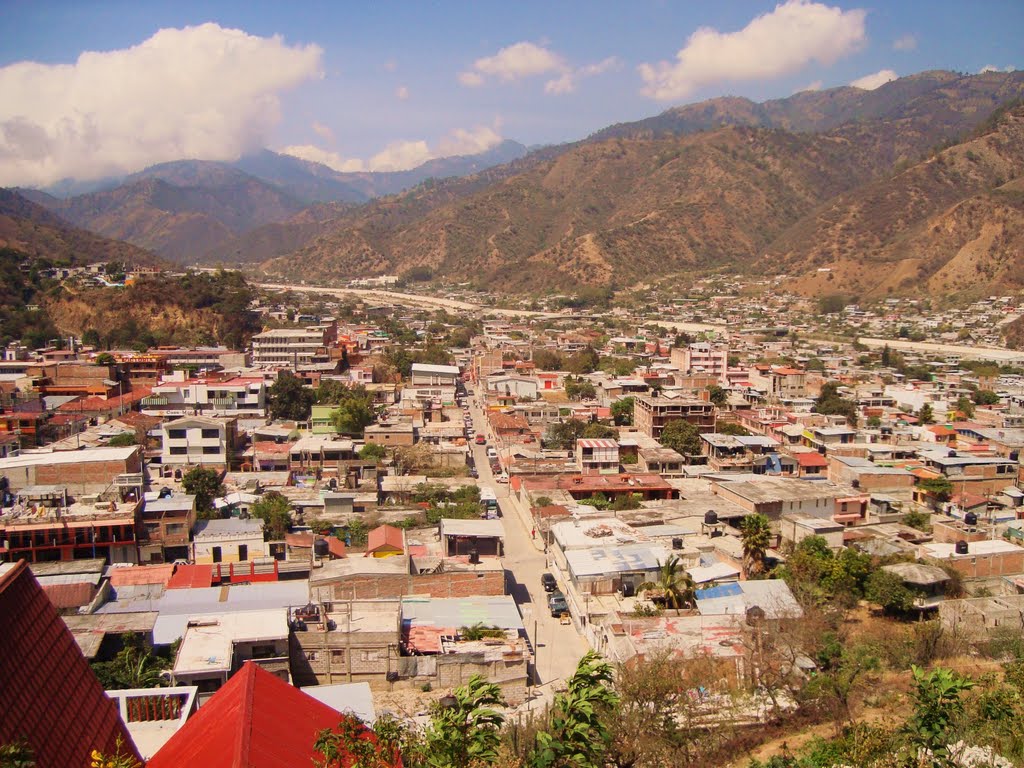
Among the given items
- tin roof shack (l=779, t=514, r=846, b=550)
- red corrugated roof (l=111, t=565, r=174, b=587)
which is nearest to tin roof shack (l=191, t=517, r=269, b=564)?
red corrugated roof (l=111, t=565, r=174, b=587)

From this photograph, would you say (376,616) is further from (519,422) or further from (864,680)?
(519,422)

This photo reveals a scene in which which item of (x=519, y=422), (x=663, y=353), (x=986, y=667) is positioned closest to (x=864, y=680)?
(x=986, y=667)

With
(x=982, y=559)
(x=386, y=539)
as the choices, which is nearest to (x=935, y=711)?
(x=982, y=559)

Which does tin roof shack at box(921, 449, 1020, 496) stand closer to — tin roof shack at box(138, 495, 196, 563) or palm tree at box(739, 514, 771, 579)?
palm tree at box(739, 514, 771, 579)

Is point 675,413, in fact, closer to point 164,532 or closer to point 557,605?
point 557,605

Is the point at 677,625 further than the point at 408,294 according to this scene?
No
